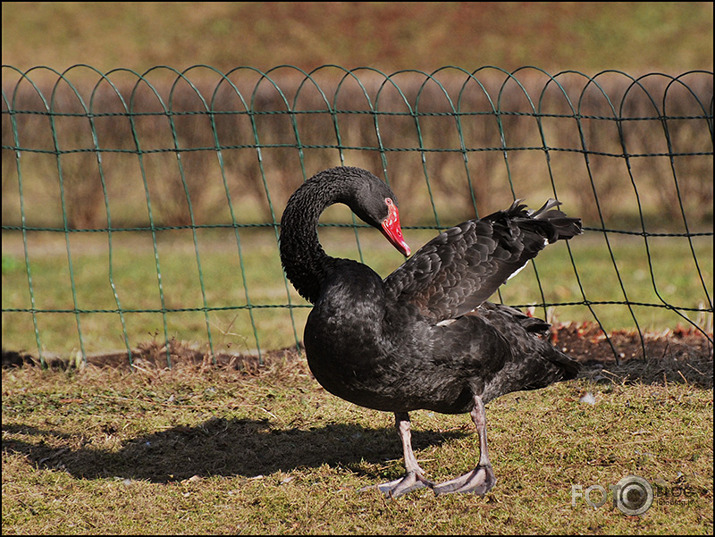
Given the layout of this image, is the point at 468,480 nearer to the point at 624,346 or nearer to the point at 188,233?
the point at 624,346

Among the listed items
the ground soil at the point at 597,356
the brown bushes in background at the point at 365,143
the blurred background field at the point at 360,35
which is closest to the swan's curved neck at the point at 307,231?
the ground soil at the point at 597,356

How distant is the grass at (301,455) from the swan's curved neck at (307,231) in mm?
1055

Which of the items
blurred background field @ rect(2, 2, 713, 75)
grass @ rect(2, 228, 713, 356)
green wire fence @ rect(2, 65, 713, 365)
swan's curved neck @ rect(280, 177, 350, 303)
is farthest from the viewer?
blurred background field @ rect(2, 2, 713, 75)

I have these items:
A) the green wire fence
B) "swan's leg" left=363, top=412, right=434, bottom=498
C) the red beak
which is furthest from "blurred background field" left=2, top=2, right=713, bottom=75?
"swan's leg" left=363, top=412, right=434, bottom=498

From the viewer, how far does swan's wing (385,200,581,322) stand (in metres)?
3.94

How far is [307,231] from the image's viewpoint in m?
4.03

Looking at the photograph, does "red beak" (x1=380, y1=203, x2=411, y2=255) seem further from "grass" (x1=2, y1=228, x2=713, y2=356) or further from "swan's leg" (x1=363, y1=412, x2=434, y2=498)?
"grass" (x1=2, y1=228, x2=713, y2=356)

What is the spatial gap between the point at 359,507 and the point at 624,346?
307 centimetres

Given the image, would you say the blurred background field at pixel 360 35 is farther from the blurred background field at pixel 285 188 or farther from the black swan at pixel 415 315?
the black swan at pixel 415 315

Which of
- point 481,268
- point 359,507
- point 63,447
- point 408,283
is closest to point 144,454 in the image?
point 63,447

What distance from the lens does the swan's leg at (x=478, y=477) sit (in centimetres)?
390

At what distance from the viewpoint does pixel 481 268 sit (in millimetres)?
4051

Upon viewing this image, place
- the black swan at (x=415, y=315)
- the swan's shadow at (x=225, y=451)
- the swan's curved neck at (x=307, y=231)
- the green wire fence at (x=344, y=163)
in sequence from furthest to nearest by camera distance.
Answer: the green wire fence at (x=344, y=163)
the swan's shadow at (x=225, y=451)
the swan's curved neck at (x=307, y=231)
the black swan at (x=415, y=315)

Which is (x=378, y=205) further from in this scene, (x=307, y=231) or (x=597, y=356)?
(x=597, y=356)
